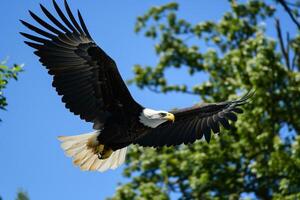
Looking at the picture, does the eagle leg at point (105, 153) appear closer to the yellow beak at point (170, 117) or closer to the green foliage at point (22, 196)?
the yellow beak at point (170, 117)

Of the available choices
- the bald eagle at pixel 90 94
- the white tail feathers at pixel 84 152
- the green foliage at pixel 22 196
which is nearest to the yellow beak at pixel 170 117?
the bald eagle at pixel 90 94

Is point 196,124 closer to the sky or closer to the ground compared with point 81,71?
closer to the ground

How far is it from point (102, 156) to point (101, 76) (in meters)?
1.01

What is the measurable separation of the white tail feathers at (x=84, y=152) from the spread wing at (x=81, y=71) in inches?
16.6

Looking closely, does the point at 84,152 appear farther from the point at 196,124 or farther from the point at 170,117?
the point at 196,124

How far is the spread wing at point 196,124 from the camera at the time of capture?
332 inches

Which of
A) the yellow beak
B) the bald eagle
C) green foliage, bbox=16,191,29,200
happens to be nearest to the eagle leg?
the bald eagle

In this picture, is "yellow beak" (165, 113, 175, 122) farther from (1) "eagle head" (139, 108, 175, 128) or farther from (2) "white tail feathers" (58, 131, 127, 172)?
(2) "white tail feathers" (58, 131, 127, 172)

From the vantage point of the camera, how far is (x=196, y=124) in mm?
8547

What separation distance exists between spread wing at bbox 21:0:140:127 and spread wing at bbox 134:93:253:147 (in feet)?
3.06

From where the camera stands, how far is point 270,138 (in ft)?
42.0

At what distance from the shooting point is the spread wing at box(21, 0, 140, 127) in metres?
7.30

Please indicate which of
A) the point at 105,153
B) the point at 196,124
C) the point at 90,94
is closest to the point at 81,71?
the point at 90,94

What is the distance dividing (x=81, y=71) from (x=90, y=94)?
0.28m
